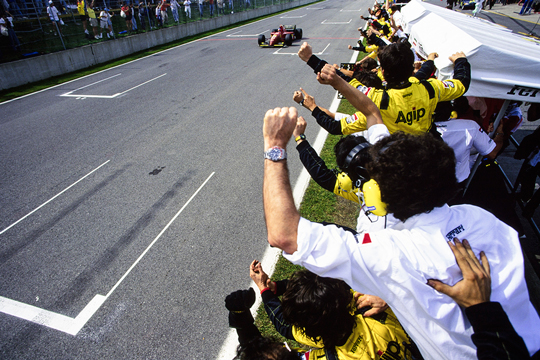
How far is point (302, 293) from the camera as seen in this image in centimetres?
167

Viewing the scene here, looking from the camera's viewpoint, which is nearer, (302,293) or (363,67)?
(302,293)

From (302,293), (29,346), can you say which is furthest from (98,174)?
(302,293)

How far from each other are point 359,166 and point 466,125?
212cm

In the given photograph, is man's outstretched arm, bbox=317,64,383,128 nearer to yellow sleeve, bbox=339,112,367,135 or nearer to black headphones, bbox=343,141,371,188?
black headphones, bbox=343,141,371,188

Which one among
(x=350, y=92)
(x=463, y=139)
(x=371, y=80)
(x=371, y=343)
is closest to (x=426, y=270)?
(x=371, y=343)

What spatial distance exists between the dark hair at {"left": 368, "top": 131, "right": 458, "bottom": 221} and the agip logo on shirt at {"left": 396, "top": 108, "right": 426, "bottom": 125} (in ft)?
5.18

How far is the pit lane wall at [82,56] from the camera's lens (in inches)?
463

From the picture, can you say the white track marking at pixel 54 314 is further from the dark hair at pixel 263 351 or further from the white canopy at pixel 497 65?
the white canopy at pixel 497 65

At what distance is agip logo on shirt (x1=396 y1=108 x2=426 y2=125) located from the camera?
2840mm

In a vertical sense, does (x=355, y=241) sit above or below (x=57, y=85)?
above

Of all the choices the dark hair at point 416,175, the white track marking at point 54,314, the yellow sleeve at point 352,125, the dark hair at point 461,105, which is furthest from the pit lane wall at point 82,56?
the dark hair at point 416,175

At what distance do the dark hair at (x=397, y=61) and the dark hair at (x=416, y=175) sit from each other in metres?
1.70

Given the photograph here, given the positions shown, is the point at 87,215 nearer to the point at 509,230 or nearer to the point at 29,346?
the point at 29,346

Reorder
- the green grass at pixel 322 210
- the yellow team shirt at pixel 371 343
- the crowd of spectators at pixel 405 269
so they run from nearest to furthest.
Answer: the crowd of spectators at pixel 405 269, the yellow team shirt at pixel 371 343, the green grass at pixel 322 210
